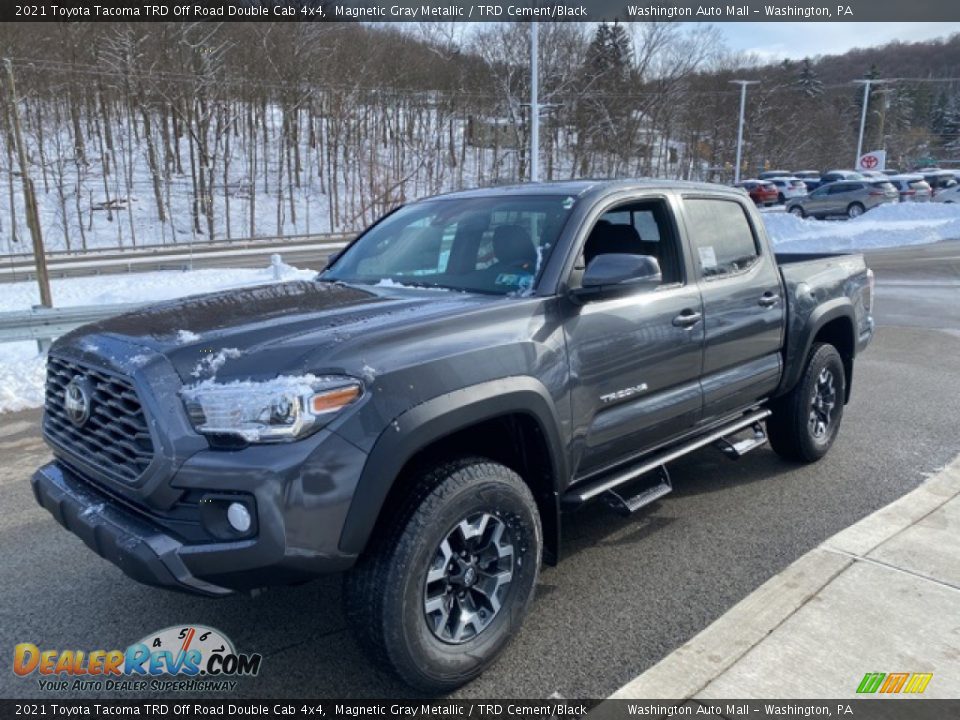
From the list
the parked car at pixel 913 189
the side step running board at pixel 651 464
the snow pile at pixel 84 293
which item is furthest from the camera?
the parked car at pixel 913 189

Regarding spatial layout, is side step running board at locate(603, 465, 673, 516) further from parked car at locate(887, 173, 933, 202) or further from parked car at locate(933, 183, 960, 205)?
parked car at locate(887, 173, 933, 202)

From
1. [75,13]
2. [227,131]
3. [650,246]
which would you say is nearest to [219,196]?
[227,131]

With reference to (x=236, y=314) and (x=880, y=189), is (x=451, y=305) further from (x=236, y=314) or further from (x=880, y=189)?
(x=880, y=189)

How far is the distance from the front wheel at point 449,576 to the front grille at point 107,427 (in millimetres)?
857

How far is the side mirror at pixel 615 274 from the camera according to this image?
10.4 feet

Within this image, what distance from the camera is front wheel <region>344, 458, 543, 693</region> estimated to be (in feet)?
8.36

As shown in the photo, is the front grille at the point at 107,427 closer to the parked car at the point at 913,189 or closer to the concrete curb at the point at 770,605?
the concrete curb at the point at 770,605

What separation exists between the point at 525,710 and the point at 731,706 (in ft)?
2.41

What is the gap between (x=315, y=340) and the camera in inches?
103

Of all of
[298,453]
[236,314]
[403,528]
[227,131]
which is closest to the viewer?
[298,453]

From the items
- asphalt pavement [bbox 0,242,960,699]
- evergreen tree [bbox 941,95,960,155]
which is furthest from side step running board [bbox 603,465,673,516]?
evergreen tree [bbox 941,95,960,155]

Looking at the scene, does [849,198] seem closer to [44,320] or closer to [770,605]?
[44,320]

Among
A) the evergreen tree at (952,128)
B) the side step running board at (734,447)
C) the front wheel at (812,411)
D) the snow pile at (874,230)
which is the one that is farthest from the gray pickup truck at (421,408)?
the evergreen tree at (952,128)

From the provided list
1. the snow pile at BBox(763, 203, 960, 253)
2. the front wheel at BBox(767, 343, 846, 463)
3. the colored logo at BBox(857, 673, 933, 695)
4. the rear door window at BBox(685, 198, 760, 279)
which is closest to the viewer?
the colored logo at BBox(857, 673, 933, 695)
